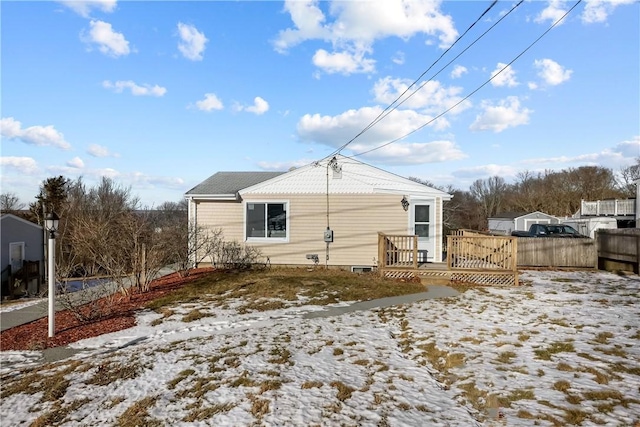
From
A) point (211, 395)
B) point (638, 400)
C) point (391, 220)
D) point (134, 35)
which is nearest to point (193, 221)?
point (134, 35)

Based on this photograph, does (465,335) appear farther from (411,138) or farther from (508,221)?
(508,221)

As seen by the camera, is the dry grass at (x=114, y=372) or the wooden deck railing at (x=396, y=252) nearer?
the dry grass at (x=114, y=372)

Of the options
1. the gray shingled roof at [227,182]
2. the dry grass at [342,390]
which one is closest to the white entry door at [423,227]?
the gray shingled roof at [227,182]

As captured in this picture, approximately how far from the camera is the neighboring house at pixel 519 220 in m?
35.5

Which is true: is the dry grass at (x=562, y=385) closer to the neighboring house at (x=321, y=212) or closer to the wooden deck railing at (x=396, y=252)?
the wooden deck railing at (x=396, y=252)

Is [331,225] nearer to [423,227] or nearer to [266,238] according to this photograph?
[266,238]

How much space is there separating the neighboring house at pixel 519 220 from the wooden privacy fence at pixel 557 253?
20022 millimetres

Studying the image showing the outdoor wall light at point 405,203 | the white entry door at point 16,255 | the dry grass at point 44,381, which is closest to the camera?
the dry grass at point 44,381

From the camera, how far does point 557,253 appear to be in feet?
44.0

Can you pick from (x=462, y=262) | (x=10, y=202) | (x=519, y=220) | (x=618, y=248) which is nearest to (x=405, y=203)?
(x=462, y=262)

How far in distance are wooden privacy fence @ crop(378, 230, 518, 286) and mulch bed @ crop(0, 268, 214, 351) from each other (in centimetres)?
674

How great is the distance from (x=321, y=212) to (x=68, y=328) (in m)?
8.09

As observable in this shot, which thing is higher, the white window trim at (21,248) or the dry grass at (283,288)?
the white window trim at (21,248)

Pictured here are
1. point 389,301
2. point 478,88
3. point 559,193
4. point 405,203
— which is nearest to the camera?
point 389,301
